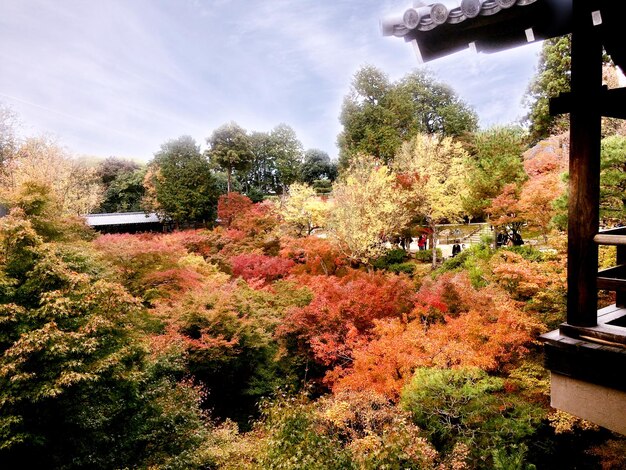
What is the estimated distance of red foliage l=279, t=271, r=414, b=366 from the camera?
33.3 ft

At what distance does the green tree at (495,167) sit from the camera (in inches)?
580

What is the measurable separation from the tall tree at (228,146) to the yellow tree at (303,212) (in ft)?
38.5

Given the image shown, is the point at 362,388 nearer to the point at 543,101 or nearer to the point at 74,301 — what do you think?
the point at 74,301

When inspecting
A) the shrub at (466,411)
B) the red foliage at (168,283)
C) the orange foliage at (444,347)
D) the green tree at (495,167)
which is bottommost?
the shrub at (466,411)

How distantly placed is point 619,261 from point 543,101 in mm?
26125

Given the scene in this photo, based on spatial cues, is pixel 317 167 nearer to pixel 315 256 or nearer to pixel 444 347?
pixel 315 256

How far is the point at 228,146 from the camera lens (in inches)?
1313

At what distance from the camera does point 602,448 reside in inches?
263

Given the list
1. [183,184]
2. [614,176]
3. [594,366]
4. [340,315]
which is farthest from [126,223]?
[594,366]

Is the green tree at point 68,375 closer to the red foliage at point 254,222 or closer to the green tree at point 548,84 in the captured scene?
the red foliage at point 254,222

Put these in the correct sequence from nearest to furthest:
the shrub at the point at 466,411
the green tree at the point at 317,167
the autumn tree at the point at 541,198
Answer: the shrub at the point at 466,411 → the autumn tree at the point at 541,198 → the green tree at the point at 317,167

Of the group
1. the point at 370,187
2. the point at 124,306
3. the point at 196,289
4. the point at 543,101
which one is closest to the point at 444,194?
the point at 370,187

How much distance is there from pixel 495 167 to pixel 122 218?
28.8 meters

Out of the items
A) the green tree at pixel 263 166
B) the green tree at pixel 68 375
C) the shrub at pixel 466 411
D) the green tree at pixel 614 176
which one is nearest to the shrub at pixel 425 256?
the green tree at pixel 614 176
